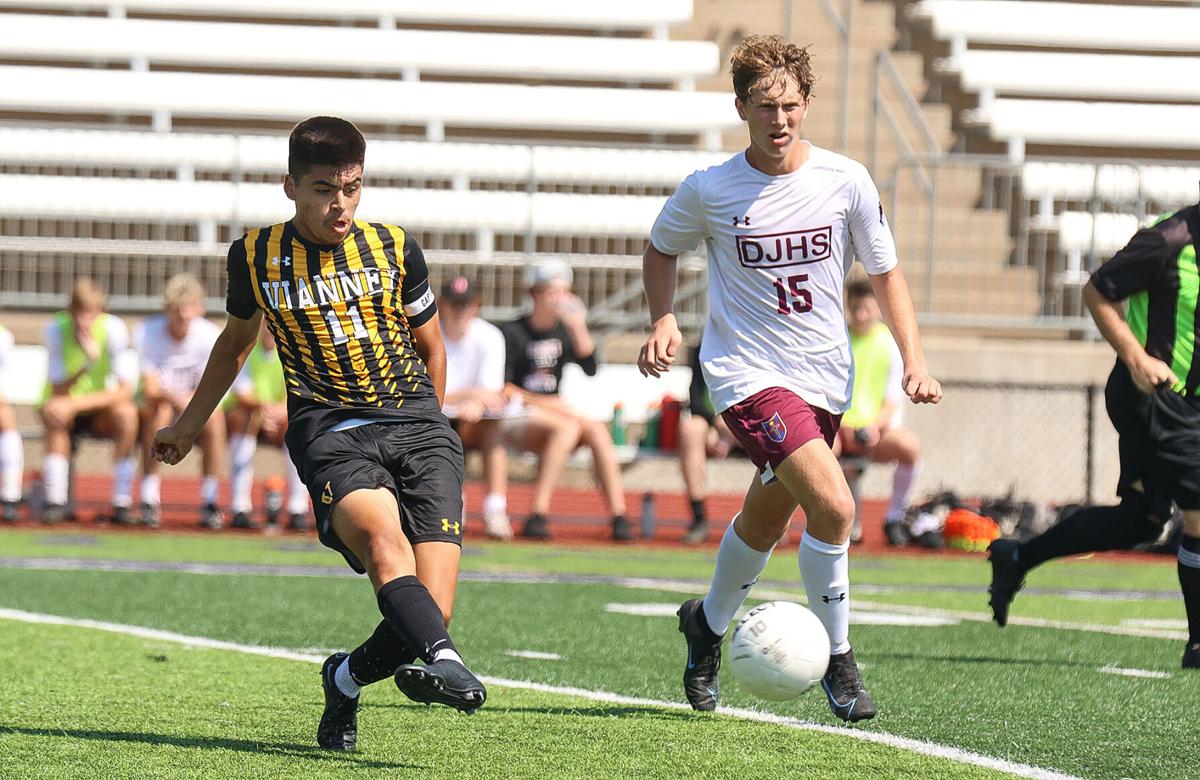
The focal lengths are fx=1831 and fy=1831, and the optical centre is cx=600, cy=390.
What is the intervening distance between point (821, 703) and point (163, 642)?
9.15 feet

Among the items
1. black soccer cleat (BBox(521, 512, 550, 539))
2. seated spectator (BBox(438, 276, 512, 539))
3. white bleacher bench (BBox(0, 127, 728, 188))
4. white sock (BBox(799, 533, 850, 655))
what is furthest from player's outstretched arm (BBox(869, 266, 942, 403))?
white bleacher bench (BBox(0, 127, 728, 188))

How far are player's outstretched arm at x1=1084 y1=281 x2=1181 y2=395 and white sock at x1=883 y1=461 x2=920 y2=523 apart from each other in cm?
641

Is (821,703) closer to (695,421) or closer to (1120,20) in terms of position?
(695,421)

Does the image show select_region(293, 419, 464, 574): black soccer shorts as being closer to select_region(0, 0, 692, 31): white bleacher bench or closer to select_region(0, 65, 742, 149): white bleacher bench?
select_region(0, 65, 742, 149): white bleacher bench

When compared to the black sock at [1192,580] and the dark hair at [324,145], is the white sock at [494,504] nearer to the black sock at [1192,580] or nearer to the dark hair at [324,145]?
the black sock at [1192,580]

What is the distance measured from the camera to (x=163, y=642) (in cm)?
738

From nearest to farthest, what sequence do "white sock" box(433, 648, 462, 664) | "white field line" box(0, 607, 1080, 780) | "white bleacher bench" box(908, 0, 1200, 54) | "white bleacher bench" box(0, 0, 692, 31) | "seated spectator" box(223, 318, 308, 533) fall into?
"white sock" box(433, 648, 462, 664) → "white field line" box(0, 607, 1080, 780) → "seated spectator" box(223, 318, 308, 533) → "white bleacher bench" box(0, 0, 692, 31) → "white bleacher bench" box(908, 0, 1200, 54)

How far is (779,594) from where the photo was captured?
1002cm

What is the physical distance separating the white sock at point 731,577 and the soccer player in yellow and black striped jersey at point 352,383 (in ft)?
3.64

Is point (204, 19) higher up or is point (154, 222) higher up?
point (204, 19)

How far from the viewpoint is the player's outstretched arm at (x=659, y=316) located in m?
5.59

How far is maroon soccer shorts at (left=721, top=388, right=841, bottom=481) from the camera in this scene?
5.55 meters

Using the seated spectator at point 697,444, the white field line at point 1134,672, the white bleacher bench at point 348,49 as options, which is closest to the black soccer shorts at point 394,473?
the white field line at point 1134,672

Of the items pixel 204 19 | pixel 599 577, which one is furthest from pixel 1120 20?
pixel 599 577
